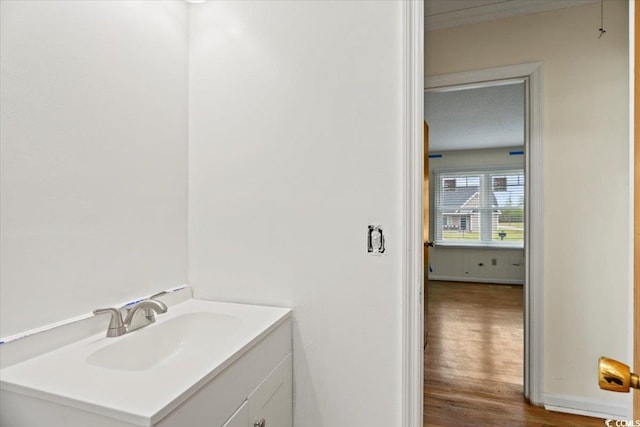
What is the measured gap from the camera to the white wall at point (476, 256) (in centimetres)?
609

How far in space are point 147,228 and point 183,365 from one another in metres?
0.69

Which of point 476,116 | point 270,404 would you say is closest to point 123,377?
point 270,404

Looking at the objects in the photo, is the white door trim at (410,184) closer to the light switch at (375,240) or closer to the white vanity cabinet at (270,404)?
the light switch at (375,240)

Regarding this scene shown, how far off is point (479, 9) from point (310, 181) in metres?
1.79

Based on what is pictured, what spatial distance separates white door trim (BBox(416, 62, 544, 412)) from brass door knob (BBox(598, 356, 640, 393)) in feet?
5.71

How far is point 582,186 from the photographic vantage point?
6.81 feet

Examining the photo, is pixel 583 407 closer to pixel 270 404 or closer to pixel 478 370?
pixel 478 370

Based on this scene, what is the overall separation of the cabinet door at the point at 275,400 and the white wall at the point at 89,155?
2.10ft

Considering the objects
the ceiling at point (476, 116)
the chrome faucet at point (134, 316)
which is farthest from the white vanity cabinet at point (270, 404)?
the ceiling at point (476, 116)

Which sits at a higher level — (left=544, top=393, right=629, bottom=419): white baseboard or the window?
the window

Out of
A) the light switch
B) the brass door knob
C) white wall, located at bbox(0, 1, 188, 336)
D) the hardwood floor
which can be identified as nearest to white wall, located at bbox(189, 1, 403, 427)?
the light switch

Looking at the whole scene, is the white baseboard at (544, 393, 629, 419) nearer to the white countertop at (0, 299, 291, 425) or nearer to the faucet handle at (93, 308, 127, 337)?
the white countertop at (0, 299, 291, 425)

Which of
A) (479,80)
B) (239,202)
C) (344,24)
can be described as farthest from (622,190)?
(239,202)

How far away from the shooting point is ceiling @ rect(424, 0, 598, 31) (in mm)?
2104
